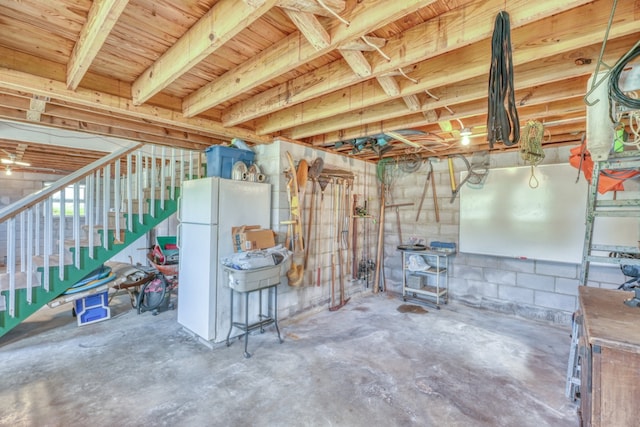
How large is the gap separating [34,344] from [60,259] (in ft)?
3.01

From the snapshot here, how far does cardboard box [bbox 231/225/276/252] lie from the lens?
314 cm

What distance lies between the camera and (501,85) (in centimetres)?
152

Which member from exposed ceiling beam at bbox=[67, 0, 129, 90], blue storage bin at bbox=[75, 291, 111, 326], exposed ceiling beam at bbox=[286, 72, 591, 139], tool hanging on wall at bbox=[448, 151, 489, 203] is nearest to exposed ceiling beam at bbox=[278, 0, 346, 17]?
exposed ceiling beam at bbox=[67, 0, 129, 90]

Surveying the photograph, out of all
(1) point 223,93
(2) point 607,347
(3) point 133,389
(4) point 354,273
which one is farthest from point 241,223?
(2) point 607,347

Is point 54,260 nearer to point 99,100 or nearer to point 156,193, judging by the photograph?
point 156,193

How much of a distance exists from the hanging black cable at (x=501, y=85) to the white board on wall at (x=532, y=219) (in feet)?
9.23

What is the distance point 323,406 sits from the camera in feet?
7.10

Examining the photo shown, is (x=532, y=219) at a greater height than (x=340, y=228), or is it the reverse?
(x=532, y=219)

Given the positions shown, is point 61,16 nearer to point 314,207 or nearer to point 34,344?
point 314,207

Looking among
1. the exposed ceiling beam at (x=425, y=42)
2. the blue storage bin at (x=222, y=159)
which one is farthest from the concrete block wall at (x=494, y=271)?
the exposed ceiling beam at (x=425, y=42)

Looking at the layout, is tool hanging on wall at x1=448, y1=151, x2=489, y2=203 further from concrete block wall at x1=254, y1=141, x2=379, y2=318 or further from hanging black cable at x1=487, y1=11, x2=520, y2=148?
hanging black cable at x1=487, y1=11, x2=520, y2=148

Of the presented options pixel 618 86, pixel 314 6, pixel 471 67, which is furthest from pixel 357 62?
pixel 618 86

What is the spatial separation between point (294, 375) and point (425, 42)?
2741 millimetres

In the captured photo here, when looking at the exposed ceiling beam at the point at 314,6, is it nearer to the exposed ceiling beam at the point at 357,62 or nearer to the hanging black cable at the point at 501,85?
the exposed ceiling beam at the point at 357,62
